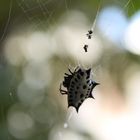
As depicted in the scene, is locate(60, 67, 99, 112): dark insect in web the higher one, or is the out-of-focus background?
the out-of-focus background

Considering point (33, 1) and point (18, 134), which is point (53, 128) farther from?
point (33, 1)

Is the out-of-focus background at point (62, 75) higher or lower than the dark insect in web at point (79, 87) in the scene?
higher

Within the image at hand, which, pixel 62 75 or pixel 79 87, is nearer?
pixel 79 87

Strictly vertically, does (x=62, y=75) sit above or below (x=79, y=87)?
above

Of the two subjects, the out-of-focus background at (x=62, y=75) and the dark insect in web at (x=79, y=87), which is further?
the out-of-focus background at (x=62, y=75)
